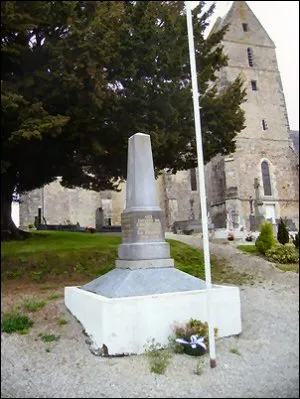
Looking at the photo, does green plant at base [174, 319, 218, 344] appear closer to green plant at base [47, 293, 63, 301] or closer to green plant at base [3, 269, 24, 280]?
green plant at base [47, 293, 63, 301]

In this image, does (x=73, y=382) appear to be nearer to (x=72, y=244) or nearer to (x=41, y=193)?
(x=72, y=244)

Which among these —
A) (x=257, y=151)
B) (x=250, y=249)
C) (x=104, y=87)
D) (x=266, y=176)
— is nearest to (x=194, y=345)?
(x=250, y=249)

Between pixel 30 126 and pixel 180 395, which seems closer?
pixel 180 395

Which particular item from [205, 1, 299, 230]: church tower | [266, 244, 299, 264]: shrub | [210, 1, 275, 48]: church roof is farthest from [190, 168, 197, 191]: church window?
[210, 1, 275, 48]: church roof

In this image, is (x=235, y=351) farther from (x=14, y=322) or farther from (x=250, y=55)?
(x=250, y=55)

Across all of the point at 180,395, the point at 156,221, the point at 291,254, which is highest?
the point at 156,221

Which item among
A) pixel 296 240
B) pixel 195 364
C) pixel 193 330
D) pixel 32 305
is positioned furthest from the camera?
pixel 32 305

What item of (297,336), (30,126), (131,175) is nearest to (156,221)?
(131,175)
